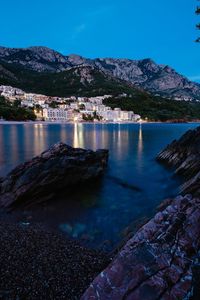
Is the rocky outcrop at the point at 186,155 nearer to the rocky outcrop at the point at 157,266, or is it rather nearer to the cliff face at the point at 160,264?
the cliff face at the point at 160,264

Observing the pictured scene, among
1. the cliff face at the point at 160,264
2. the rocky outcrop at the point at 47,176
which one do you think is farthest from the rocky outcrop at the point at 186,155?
the cliff face at the point at 160,264

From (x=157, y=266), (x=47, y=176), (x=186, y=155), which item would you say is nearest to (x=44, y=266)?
(x=157, y=266)

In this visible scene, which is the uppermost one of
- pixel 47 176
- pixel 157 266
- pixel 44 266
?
pixel 157 266

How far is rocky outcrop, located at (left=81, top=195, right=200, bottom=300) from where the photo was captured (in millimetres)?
5535

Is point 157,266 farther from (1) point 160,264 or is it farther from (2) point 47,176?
(2) point 47,176

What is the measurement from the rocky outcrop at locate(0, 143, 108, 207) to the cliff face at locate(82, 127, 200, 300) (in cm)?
964

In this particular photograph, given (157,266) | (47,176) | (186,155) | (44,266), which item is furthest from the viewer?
(186,155)

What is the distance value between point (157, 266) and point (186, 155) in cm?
2144

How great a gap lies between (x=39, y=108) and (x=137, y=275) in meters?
193

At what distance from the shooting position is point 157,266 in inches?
235

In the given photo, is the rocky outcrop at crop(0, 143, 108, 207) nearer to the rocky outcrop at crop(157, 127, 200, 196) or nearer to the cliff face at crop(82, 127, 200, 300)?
the rocky outcrop at crop(157, 127, 200, 196)

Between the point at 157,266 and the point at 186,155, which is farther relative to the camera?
the point at 186,155

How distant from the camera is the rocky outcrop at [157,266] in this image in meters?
5.54

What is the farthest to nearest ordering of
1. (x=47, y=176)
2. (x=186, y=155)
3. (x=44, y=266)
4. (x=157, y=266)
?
(x=186, y=155) < (x=47, y=176) < (x=44, y=266) < (x=157, y=266)
